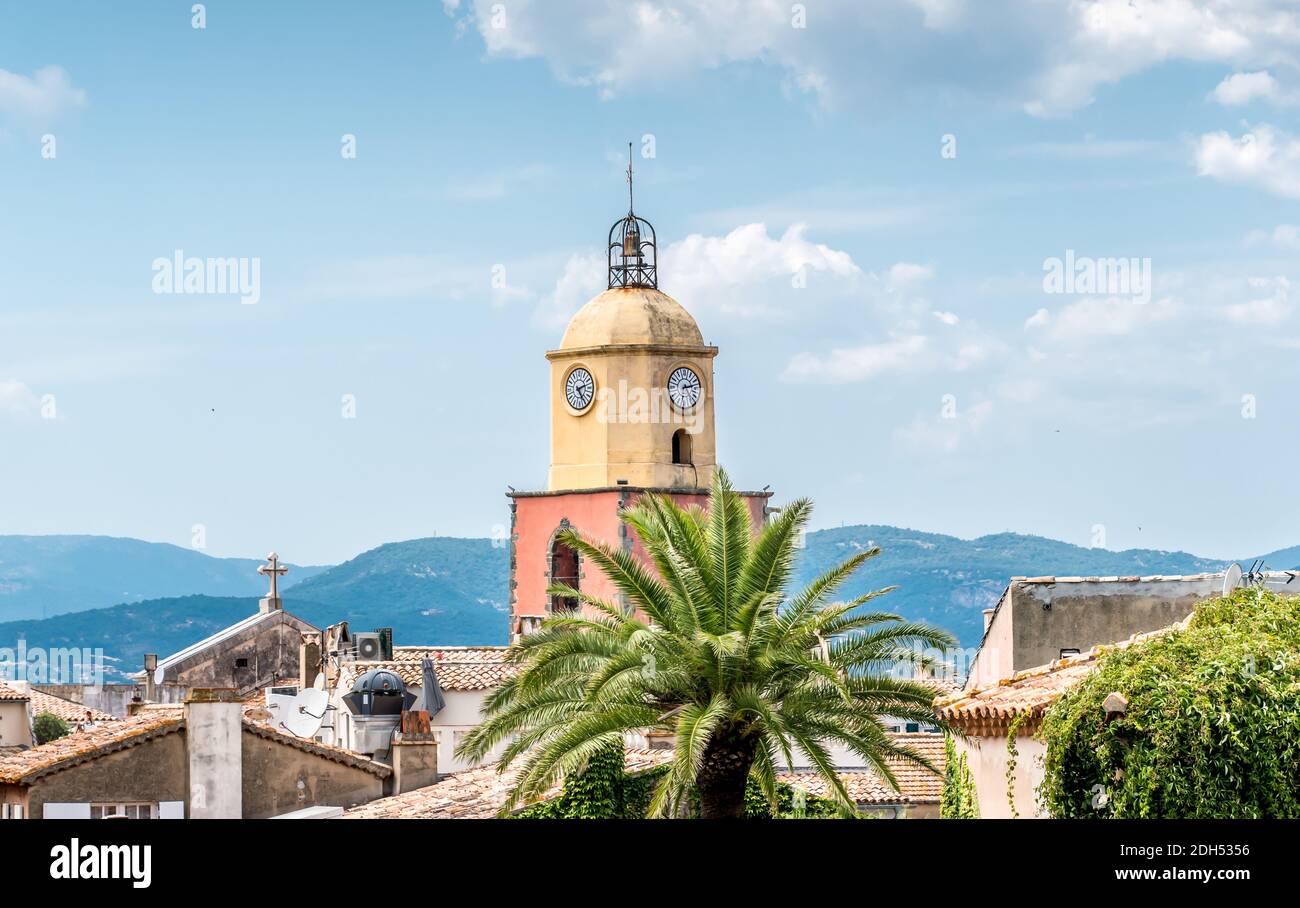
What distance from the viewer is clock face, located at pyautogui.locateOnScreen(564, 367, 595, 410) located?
196 ft

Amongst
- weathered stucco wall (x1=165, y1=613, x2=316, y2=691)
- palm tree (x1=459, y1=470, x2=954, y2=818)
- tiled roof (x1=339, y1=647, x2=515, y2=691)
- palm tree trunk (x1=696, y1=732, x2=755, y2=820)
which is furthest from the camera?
weathered stucco wall (x1=165, y1=613, x2=316, y2=691)

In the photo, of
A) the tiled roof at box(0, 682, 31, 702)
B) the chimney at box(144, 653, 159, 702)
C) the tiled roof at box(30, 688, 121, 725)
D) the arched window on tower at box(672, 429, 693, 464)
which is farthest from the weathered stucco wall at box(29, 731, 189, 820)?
the chimney at box(144, 653, 159, 702)

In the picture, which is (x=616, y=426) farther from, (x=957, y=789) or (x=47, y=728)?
(x=957, y=789)

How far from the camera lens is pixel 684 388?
6003cm

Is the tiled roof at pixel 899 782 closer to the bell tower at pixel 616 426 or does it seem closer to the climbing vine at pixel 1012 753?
the climbing vine at pixel 1012 753

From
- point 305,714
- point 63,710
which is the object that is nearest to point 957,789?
point 305,714

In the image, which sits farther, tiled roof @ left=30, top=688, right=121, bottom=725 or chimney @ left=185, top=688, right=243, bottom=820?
tiled roof @ left=30, top=688, right=121, bottom=725

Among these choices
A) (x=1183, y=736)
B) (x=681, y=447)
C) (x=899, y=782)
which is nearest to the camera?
(x=1183, y=736)

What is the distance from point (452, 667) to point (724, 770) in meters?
24.4

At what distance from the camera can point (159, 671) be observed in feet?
243

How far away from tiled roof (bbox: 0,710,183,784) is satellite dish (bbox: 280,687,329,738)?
1155cm

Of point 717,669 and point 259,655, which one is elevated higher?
point 259,655

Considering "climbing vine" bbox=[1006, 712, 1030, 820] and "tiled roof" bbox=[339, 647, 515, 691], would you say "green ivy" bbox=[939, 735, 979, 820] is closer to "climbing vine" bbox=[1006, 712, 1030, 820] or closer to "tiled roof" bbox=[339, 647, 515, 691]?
"climbing vine" bbox=[1006, 712, 1030, 820]
